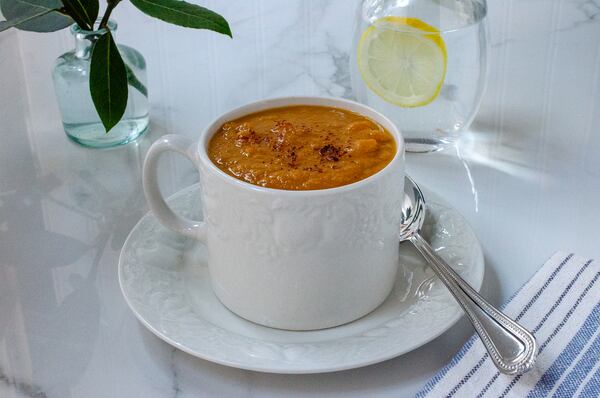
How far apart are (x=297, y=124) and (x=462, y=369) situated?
0.27 metres

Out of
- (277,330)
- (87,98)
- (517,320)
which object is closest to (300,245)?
(277,330)

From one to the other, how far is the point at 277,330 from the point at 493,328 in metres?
0.19

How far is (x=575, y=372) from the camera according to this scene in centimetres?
69

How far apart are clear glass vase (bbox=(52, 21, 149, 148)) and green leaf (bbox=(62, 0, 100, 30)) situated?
15 millimetres

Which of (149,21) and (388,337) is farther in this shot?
(149,21)

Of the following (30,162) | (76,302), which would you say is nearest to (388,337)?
(76,302)

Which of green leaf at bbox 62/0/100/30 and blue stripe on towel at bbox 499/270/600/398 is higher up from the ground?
green leaf at bbox 62/0/100/30

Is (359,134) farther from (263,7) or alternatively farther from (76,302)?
(263,7)

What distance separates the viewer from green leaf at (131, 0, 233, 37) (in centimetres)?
89

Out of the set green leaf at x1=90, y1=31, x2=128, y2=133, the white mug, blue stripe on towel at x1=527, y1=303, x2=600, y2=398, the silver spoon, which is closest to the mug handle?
the white mug

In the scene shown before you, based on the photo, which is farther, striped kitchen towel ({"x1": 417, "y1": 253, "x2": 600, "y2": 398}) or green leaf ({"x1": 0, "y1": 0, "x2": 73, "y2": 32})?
green leaf ({"x1": 0, "y1": 0, "x2": 73, "y2": 32})

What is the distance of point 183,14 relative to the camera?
90 centimetres

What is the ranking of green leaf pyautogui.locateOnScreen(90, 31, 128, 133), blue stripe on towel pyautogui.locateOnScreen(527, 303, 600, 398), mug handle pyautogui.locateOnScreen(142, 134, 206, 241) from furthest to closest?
green leaf pyautogui.locateOnScreen(90, 31, 128, 133)
mug handle pyautogui.locateOnScreen(142, 134, 206, 241)
blue stripe on towel pyautogui.locateOnScreen(527, 303, 600, 398)

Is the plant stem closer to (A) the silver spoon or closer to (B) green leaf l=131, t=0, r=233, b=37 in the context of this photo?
(B) green leaf l=131, t=0, r=233, b=37
